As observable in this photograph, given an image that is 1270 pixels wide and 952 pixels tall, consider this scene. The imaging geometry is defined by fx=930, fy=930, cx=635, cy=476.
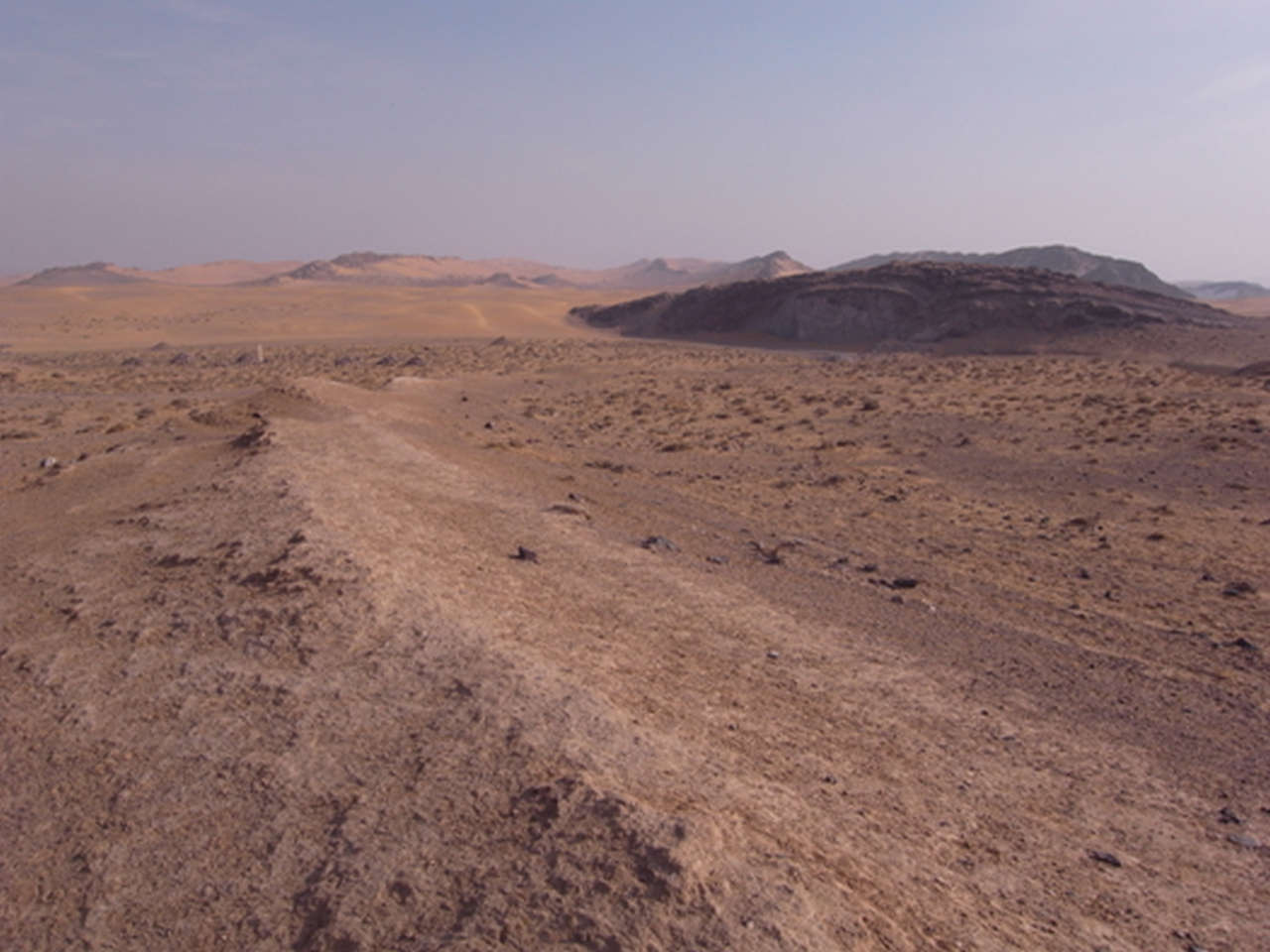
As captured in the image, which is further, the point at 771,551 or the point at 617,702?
the point at 771,551

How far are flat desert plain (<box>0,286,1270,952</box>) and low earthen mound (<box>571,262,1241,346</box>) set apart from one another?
112 ft

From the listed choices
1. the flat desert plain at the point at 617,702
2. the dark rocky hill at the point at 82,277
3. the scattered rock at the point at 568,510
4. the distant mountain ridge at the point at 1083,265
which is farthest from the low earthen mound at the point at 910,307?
the dark rocky hill at the point at 82,277

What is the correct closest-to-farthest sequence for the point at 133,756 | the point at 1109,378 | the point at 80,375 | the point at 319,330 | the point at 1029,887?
the point at 1029,887 → the point at 133,756 → the point at 1109,378 → the point at 80,375 → the point at 319,330

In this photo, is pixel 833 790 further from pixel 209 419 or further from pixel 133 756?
pixel 209 419

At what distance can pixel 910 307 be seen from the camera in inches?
2147

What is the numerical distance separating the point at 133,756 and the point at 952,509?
11.6m

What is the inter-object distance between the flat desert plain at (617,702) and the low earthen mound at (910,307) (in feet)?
112

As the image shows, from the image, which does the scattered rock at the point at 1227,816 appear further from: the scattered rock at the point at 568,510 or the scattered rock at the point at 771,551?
the scattered rock at the point at 568,510

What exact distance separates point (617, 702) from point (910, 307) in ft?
172

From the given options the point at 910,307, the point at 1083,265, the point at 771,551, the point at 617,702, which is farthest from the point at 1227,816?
the point at 1083,265

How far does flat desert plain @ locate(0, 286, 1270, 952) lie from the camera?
403 cm

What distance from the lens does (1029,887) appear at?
4547 millimetres

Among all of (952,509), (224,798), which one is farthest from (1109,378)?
(224,798)

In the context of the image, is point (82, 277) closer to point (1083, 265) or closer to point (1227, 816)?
point (1083, 265)
